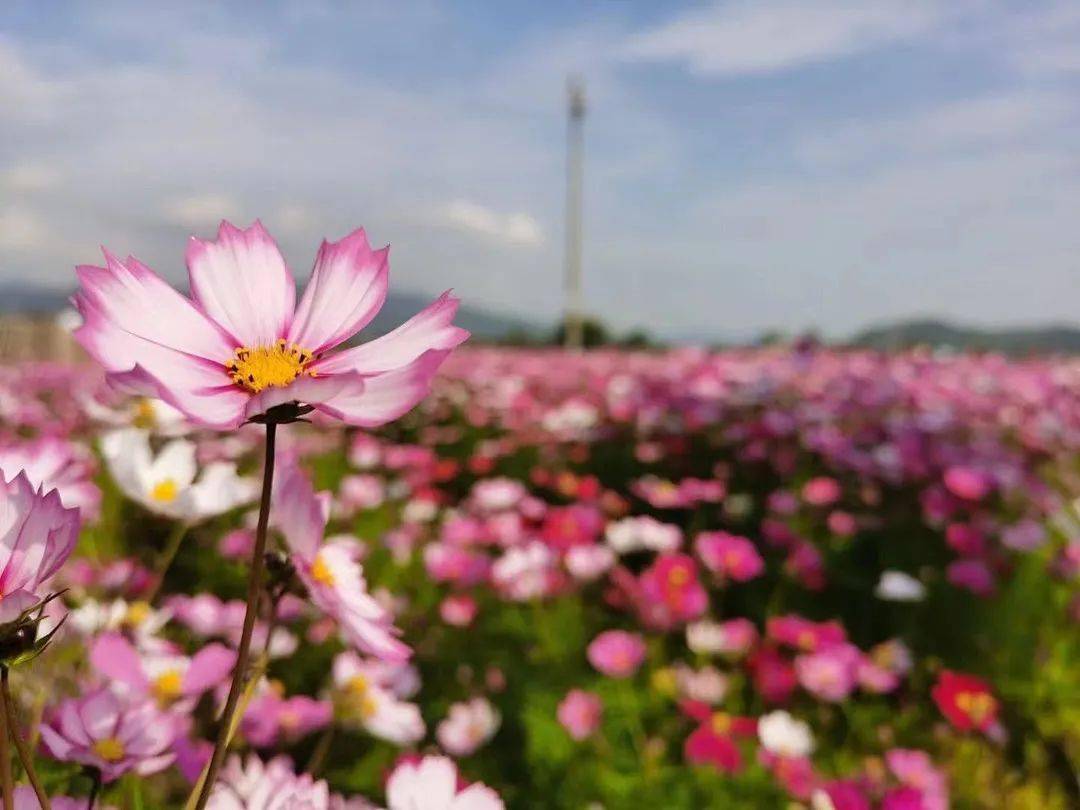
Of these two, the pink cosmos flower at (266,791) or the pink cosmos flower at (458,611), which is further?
the pink cosmos flower at (458,611)

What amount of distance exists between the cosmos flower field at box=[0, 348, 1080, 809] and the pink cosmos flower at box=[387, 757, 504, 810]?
3.0 inches

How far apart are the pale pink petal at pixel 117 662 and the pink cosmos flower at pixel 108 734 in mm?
41

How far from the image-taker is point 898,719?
62.1 inches

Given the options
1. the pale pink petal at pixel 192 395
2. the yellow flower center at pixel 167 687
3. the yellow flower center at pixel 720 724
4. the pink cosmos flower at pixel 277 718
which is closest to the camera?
the pale pink petal at pixel 192 395

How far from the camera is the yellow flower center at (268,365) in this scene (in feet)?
1.27

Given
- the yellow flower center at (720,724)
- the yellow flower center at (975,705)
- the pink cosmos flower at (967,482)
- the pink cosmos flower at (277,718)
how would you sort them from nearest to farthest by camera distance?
the pink cosmos flower at (277,718) → the yellow flower center at (720,724) → the yellow flower center at (975,705) → the pink cosmos flower at (967,482)

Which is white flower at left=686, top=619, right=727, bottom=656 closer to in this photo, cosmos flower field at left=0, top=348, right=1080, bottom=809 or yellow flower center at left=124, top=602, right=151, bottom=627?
cosmos flower field at left=0, top=348, right=1080, bottom=809

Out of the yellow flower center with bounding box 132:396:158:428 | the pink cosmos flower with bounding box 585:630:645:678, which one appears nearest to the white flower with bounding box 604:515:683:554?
the pink cosmos flower with bounding box 585:630:645:678

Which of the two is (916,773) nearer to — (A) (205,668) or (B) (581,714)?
(B) (581,714)

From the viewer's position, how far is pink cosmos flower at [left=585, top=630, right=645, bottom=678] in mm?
1436

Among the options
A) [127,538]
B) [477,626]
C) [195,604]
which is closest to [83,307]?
[195,604]

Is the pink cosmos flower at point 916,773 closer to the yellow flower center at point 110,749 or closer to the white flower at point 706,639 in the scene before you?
the white flower at point 706,639

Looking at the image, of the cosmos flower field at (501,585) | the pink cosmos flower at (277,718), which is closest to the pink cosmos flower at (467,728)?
the cosmos flower field at (501,585)

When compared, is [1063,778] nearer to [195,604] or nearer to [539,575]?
[539,575]
